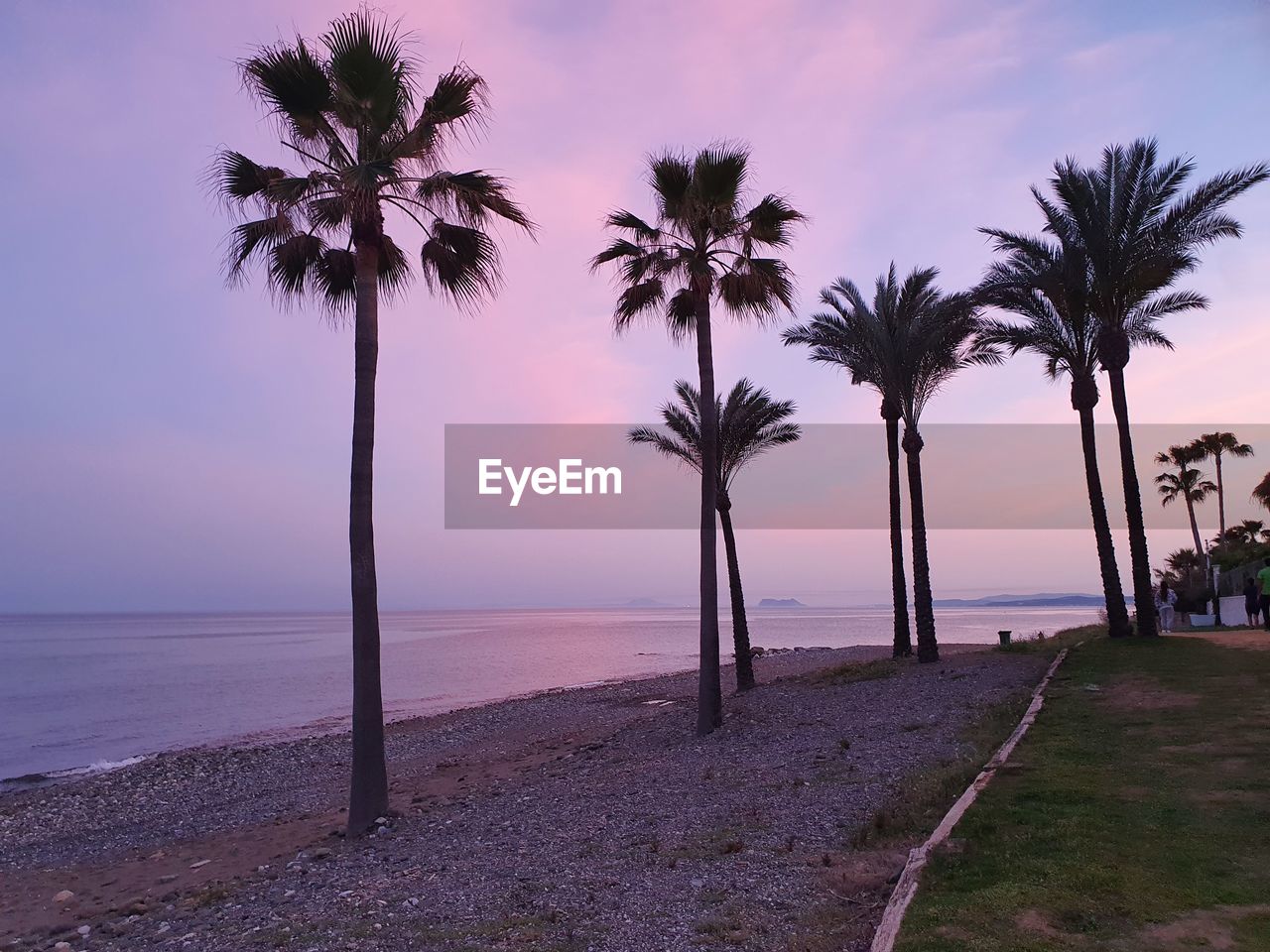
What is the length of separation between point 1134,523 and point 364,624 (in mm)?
19192

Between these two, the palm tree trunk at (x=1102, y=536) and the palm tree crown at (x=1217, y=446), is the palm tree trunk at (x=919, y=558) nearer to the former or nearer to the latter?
the palm tree trunk at (x=1102, y=536)

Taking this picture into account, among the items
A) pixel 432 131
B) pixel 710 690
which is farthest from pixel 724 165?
pixel 710 690

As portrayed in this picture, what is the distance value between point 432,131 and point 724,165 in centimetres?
563

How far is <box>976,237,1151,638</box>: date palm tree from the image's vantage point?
21547 millimetres

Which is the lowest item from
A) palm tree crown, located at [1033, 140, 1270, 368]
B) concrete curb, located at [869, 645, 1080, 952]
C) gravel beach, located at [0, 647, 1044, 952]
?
gravel beach, located at [0, 647, 1044, 952]

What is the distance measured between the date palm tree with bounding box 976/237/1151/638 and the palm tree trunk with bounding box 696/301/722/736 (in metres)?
10.3

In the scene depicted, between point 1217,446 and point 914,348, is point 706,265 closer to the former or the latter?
point 914,348

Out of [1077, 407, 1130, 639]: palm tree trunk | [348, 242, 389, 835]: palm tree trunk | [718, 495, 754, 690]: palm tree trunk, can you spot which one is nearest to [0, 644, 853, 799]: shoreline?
[718, 495, 754, 690]: palm tree trunk

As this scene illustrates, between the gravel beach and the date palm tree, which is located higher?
the date palm tree

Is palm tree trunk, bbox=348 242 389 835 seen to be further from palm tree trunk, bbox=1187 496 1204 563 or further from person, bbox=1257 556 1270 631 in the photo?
palm tree trunk, bbox=1187 496 1204 563

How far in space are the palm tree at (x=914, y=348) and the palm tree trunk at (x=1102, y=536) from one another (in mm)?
3058

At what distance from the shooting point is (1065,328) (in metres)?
22.9

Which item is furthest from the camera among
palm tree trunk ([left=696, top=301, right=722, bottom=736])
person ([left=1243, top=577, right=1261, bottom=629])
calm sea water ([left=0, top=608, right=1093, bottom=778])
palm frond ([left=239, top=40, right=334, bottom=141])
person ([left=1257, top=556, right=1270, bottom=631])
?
person ([left=1243, top=577, right=1261, bottom=629])

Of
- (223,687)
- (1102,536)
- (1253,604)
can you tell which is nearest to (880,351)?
(1102,536)
